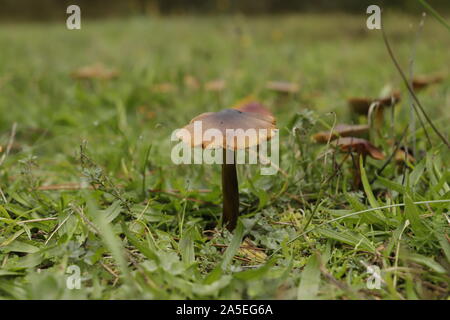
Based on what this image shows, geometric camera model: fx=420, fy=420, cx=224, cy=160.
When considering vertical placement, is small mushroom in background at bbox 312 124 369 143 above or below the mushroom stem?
above

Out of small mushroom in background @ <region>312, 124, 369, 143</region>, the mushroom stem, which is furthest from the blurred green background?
the mushroom stem

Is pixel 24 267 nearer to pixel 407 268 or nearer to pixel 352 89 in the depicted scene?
pixel 407 268

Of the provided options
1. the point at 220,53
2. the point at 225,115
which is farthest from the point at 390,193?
the point at 220,53

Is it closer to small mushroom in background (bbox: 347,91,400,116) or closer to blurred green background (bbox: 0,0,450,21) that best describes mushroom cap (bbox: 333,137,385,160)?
small mushroom in background (bbox: 347,91,400,116)

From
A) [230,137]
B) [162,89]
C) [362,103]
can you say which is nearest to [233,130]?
[230,137]

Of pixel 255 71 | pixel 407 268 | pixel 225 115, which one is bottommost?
pixel 407 268

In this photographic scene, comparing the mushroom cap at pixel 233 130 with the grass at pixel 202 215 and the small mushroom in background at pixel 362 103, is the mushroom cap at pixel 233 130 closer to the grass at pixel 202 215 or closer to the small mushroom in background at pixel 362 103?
the grass at pixel 202 215

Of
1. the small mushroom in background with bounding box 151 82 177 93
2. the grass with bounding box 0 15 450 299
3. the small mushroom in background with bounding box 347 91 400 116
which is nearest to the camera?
the grass with bounding box 0 15 450 299
